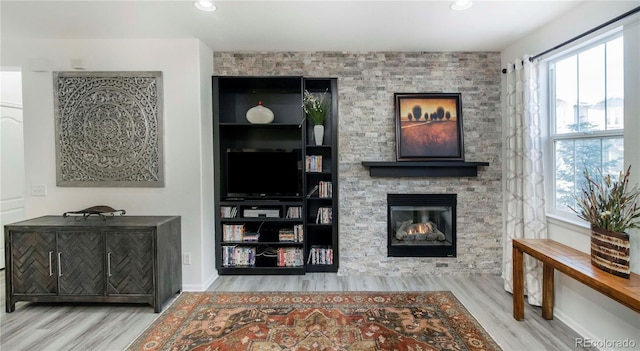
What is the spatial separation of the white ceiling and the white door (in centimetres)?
126

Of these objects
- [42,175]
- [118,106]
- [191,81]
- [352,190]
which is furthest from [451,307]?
[42,175]

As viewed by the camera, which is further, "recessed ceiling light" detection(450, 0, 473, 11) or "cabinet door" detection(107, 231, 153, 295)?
"cabinet door" detection(107, 231, 153, 295)

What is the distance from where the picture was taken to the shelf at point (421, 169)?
341 centimetres

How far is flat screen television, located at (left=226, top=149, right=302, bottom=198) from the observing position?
3.55 metres

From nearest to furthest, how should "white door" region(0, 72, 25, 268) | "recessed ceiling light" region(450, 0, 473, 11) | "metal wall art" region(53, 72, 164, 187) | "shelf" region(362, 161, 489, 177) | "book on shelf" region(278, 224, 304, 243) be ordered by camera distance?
"recessed ceiling light" region(450, 0, 473, 11) → "metal wall art" region(53, 72, 164, 187) → "shelf" region(362, 161, 489, 177) → "book on shelf" region(278, 224, 304, 243) → "white door" region(0, 72, 25, 268)

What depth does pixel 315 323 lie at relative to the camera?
8.19ft

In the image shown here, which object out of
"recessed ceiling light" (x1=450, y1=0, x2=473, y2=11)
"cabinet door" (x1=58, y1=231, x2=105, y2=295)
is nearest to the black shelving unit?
"cabinet door" (x1=58, y1=231, x2=105, y2=295)

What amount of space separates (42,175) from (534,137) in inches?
199

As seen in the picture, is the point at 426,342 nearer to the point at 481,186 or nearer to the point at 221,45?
the point at 481,186

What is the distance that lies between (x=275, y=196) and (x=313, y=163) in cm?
61

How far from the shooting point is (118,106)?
10.3 ft

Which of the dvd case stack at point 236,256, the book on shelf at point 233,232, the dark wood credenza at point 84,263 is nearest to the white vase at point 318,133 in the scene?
the book on shelf at point 233,232

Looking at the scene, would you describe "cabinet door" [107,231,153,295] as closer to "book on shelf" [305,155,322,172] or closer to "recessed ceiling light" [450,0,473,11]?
"book on shelf" [305,155,322,172]

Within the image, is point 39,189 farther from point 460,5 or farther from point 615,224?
point 615,224
